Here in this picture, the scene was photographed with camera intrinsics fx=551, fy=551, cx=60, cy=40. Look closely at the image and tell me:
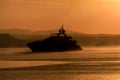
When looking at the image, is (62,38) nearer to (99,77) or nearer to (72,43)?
(72,43)

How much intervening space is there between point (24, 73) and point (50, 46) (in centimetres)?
7491

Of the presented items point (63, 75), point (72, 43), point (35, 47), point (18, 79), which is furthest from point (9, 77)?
point (72, 43)

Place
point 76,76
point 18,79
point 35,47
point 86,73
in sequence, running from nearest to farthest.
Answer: point 18,79 < point 76,76 < point 86,73 < point 35,47

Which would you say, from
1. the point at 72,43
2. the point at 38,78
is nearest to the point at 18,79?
the point at 38,78

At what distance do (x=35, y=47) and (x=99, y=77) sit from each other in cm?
8142

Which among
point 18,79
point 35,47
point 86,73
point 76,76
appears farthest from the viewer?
point 35,47

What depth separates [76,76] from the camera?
241 ft

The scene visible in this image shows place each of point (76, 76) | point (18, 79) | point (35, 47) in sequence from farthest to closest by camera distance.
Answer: point (35, 47), point (76, 76), point (18, 79)

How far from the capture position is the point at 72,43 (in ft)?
529

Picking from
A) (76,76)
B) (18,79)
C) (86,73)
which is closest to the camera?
(18,79)

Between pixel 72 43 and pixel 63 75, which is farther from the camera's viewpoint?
pixel 72 43

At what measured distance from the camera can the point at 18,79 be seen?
6881cm

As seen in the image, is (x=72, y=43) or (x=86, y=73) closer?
(x=86, y=73)

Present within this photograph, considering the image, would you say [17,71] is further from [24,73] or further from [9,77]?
[9,77]
